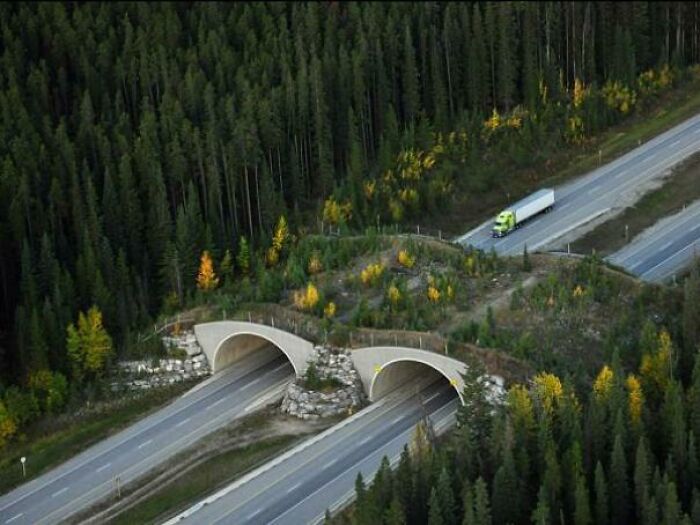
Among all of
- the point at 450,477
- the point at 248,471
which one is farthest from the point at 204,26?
the point at 450,477

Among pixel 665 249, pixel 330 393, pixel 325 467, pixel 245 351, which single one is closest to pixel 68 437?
pixel 245 351

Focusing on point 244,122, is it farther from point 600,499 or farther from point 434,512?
point 600,499

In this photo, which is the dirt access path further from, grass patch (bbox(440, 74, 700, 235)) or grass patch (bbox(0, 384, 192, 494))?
grass patch (bbox(0, 384, 192, 494))

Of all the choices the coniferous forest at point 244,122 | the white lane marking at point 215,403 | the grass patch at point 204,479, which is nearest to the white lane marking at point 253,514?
the grass patch at point 204,479

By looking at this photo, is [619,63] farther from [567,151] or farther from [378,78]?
[378,78]

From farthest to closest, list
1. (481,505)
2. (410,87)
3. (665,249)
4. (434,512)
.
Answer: (410,87) → (665,249) → (434,512) → (481,505)

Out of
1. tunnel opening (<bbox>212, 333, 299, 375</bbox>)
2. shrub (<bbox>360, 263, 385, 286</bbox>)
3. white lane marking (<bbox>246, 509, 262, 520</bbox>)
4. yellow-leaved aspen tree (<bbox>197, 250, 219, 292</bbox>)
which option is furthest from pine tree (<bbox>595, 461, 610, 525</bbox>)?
yellow-leaved aspen tree (<bbox>197, 250, 219, 292</bbox>)
